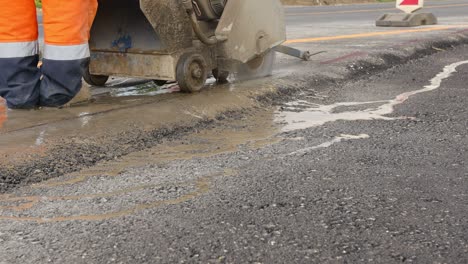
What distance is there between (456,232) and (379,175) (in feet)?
2.13

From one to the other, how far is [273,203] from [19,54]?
7.13 feet

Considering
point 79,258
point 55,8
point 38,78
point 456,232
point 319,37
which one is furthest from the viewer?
point 319,37

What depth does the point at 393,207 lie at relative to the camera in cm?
243

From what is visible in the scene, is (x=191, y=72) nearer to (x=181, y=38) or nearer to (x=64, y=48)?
(x=181, y=38)

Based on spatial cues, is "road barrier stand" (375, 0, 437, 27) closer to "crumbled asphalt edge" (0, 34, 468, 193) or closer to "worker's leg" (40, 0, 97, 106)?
"crumbled asphalt edge" (0, 34, 468, 193)

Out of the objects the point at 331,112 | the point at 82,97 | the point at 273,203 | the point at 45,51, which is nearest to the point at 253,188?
the point at 273,203

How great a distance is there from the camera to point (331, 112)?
13.9 feet

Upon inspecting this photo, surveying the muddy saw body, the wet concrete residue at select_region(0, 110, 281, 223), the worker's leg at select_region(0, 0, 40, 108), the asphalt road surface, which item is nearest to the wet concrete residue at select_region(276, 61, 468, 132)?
the asphalt road surface

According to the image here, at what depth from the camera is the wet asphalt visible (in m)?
2.07

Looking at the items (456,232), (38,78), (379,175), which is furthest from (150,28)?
(456,232)

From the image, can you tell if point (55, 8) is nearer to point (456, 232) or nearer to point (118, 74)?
point (118, 74)

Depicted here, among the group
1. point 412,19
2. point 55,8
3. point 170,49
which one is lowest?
point 412,19

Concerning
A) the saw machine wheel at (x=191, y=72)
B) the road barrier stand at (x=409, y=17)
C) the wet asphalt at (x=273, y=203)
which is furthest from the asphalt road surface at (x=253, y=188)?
the road barrier stand at (x=409, y=17)

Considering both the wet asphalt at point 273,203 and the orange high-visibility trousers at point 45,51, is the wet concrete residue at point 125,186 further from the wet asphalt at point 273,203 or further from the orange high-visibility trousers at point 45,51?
the orange high-visibility trousers at point 45,51
